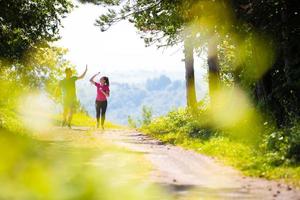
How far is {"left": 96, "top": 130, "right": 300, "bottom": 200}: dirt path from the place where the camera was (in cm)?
870

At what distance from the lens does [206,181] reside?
10.1m

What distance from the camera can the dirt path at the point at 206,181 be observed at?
8.70m

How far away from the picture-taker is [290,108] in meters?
15.1

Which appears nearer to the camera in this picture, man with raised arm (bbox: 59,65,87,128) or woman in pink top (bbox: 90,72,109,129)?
man with raised arm (bbox: 59,65,87,128)

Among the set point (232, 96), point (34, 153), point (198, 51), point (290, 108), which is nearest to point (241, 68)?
point (232, 96)

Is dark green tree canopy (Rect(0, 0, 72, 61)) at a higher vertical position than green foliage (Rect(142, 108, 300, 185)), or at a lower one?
higher

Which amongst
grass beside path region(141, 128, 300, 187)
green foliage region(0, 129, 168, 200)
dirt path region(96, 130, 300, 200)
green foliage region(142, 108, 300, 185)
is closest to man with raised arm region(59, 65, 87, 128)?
green foliage region(142, 108, 300, 185)

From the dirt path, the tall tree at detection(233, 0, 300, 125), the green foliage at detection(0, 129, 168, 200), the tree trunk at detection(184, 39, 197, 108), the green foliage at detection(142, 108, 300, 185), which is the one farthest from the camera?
the tree trunk at detection(184, 39, 197, 108)

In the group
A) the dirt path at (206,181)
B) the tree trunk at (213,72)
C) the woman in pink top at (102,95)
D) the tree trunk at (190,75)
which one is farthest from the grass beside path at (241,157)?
the tree trunk at (190,75)

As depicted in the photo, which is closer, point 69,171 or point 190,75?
point 69,171

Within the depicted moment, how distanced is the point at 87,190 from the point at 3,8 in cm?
1680

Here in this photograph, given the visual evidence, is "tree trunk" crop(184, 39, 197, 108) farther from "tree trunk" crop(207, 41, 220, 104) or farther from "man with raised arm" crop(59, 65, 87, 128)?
"man with raised arm" crop(59, 65, 87, 128)

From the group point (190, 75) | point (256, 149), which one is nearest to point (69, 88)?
point (190, 75)

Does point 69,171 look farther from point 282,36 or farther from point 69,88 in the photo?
point 69,88
